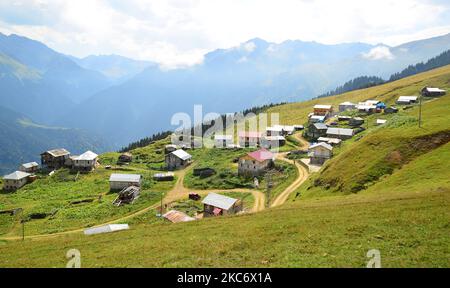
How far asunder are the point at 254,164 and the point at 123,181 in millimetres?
34421

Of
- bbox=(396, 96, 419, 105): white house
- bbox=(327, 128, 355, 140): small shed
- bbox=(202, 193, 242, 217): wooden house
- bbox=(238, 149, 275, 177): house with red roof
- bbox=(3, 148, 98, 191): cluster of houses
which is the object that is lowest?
bbox=(3, 148, 98, 191): cluster of houses

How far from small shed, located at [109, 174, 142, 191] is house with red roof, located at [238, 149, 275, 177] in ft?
88.1

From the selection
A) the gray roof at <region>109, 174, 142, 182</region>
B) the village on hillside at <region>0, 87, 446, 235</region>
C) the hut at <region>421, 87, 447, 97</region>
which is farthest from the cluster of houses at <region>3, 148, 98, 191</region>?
the hut at <region>421, 87, 447, 97</region>

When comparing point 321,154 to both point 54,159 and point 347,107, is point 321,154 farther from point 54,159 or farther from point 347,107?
point 54,159

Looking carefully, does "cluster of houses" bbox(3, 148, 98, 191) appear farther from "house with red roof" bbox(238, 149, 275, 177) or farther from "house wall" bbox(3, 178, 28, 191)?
"house with red roof" bbox(238, 149, 275, 177)

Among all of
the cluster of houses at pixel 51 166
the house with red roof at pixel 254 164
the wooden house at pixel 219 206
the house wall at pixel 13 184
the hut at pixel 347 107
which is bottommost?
the house wall at pixel 13 184

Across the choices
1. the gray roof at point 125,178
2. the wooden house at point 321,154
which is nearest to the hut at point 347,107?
the wooden house at point 321,154

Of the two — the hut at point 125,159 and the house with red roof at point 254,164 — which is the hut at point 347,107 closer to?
the house with red roof at point 254,164

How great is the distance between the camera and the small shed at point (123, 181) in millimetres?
100500

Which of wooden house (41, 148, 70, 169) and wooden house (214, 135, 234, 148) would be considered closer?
wooden house (41, 148, 70, 169)

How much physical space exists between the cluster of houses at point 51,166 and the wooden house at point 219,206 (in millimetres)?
73230

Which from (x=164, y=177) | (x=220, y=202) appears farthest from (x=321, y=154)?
(x=164, y=177)

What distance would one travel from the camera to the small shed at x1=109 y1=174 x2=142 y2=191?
100 meters
